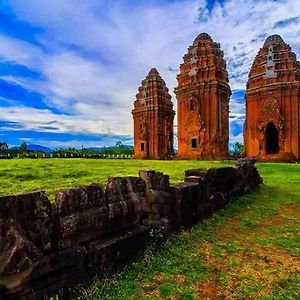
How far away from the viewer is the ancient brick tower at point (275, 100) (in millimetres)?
31266

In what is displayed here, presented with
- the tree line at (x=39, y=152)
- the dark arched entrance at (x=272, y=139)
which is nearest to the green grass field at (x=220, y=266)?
the dark arched entrance at (x=272, y=139)

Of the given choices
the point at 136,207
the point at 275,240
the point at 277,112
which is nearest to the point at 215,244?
the point at 275,240

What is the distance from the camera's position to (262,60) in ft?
108

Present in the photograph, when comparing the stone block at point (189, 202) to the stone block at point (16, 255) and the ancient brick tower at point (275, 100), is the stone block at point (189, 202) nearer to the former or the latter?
the stone block at point (16, 255)

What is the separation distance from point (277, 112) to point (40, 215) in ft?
102

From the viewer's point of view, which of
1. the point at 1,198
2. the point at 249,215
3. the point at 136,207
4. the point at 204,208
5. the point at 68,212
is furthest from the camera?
the point at 249,215

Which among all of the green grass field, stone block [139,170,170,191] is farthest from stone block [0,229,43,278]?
stone block [139,170,170,191]

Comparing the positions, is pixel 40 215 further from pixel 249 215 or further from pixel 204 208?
pixel 249 215

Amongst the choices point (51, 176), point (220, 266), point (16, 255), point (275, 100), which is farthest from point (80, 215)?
point (275, 100)

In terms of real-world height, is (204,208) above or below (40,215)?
below

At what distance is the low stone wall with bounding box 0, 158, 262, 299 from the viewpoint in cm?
339

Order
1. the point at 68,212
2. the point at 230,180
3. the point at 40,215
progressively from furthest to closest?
the point at 230,180, the point at 68,212, the point at 40,215

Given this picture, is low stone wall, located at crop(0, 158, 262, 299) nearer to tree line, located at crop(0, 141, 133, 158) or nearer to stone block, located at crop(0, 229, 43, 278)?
stone block, located at crop(0, 229, 43, 278)

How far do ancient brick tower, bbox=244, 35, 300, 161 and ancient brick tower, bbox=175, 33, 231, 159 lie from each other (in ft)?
9.32
